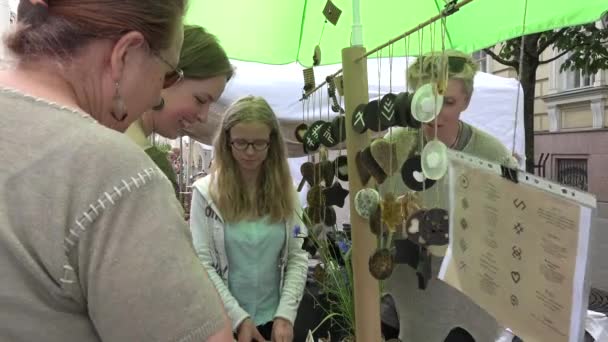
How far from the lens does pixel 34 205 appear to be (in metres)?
0.48

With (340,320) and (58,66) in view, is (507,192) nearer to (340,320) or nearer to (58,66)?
(58,66)

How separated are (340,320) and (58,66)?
1.11m

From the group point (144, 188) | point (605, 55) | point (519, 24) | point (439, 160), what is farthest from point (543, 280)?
point (605, 55)

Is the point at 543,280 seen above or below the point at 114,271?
below

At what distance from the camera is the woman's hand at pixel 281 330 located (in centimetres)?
155

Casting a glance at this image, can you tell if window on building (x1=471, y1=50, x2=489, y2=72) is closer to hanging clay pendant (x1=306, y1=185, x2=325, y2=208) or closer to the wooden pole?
the wooden pole

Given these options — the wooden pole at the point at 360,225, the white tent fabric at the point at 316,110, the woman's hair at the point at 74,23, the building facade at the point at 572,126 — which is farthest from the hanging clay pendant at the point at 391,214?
the building facade at the point at 572,126

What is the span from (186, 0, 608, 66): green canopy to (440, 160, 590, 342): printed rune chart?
96 centimetres

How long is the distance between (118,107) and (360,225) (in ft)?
2.11

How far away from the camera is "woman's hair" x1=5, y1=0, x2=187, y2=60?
1.74 ft

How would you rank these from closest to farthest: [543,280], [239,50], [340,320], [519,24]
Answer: [543,280], [340,320], [519,24], [239,50]

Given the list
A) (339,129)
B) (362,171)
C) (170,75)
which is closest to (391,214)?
(362,171)

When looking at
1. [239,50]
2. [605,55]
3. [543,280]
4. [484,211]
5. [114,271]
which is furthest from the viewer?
[605,55]

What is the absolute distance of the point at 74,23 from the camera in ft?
1.76
